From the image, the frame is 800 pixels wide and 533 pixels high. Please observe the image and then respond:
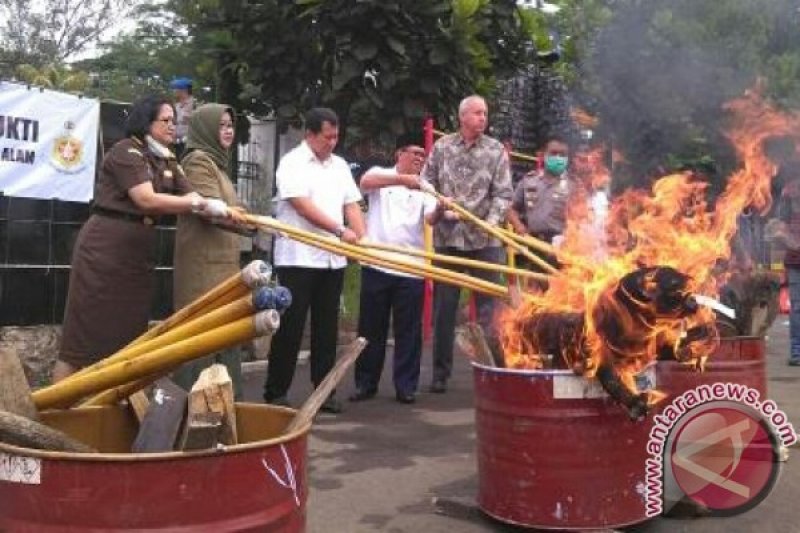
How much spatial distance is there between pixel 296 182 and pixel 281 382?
124 centimetres

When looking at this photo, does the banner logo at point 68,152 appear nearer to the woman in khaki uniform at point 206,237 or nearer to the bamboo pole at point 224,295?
the woman in khaki uniform at point 206,237

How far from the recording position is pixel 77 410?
108 inches

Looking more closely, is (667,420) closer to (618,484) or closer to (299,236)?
(618,484)

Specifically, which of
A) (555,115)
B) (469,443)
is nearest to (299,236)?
(469,443)

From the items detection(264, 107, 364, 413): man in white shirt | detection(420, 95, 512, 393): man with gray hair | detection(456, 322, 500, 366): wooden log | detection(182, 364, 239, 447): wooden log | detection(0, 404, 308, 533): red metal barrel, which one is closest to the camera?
detection(0, 404, 308, 533): red metal barrel

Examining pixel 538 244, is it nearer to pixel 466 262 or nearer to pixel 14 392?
pixel 466 262

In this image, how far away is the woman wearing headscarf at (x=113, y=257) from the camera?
4277mm

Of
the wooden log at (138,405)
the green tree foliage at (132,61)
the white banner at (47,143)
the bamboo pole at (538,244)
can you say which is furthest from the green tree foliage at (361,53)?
the green tree foliage at (132,61)

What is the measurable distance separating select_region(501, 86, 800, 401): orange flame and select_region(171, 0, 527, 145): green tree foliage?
362cm

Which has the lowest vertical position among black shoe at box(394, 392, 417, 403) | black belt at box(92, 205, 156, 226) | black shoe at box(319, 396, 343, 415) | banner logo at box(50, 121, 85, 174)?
black shoe at box(319, 396, 343, 415)

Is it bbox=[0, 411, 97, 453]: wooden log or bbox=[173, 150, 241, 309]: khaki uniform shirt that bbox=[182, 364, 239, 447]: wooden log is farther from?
bbox=[173, 150, 241, 309]: khaki uniform shirt

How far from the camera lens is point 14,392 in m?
2.50

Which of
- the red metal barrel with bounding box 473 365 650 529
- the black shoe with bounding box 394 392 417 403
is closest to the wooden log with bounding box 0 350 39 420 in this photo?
the red metal barrel with bounding box 473 365 650 529

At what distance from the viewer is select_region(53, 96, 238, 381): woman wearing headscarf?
14.0ft
